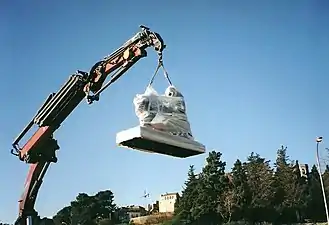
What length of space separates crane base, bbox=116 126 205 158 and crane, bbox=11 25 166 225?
4.39 feet

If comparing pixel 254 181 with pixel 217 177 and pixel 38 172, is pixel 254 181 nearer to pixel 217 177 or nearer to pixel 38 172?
pixel 217 177

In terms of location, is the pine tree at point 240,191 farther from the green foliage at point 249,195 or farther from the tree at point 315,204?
the tree at point 315,204

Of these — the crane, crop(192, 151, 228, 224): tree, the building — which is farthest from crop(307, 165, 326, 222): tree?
the crane

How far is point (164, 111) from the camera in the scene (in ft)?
9.21

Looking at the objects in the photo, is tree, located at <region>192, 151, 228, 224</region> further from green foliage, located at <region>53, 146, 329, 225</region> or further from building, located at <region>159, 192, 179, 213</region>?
building, located at <region>159, 192, 179, 213</region>

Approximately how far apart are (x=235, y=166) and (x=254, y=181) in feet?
4.53

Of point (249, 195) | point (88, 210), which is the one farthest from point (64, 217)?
point (249, 195)

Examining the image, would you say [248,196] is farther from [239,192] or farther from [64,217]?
[64,217]

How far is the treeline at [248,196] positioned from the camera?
2344 cm

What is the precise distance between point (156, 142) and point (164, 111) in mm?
271

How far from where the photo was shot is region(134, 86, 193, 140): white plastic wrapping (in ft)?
8.97

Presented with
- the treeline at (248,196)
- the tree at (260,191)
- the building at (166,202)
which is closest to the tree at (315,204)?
the treeline at (248,196)

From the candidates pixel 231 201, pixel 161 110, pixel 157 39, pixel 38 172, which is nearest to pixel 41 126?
pixel 38 172

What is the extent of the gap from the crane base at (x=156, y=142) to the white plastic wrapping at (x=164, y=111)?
69 millimetres
